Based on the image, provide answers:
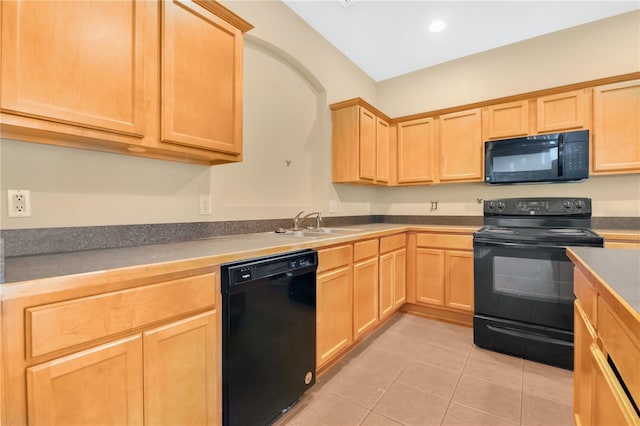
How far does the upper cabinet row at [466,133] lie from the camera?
8.07ft

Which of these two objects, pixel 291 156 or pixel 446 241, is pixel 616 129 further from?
pixel 291 156

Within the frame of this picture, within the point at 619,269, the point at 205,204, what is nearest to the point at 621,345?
the point at 619,269

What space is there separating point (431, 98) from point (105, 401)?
399 cm

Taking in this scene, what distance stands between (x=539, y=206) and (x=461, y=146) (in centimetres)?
97

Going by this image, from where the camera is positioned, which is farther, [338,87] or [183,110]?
[338,87]

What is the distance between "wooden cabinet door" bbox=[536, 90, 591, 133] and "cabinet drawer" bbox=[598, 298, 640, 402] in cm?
250

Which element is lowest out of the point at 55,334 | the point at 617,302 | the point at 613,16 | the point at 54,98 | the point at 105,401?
the point at 105,401

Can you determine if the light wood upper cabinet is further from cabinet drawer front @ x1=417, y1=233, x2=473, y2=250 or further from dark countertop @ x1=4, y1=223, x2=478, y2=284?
dark countertop @ x1=4, y1=223, x2=478, y2=284

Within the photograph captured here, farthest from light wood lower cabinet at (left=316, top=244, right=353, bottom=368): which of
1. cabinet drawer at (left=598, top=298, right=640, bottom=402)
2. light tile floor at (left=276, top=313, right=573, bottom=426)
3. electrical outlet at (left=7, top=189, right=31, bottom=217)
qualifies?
electrical outlet at (left=7, top=189, right=31, bottom=217)

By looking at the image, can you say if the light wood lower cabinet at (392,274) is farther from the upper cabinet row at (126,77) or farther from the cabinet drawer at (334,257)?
the upper cabinet row at (126,77)

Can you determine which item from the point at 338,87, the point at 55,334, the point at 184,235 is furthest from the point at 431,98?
the point at 55,334

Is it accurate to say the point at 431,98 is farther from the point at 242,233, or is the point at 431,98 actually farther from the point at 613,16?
the point at 242,233

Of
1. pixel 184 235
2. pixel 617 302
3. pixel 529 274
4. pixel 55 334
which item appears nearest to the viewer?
pixel 617 302

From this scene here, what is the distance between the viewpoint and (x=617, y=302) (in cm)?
68
